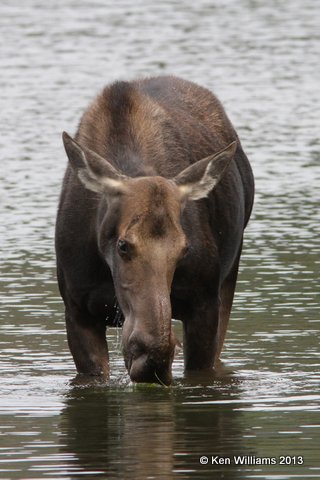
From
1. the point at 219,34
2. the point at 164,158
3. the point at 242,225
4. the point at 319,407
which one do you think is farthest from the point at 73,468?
the point at 219,34

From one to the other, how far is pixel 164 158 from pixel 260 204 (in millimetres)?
8412

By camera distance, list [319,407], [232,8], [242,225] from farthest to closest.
→ [232,8]
[242,225]
[319,407]

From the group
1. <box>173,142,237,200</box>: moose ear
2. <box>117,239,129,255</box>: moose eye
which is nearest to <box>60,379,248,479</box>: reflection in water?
<box>117,239,129,255</box>: moose eye

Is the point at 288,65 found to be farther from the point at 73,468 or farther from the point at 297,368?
the point at 73,468

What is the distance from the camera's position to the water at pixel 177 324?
1006 cm

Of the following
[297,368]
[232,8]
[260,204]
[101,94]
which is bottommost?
[232,8]

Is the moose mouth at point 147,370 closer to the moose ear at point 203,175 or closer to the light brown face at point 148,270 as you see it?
the light brown face at point 148,270

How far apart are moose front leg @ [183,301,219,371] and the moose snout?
162 cm

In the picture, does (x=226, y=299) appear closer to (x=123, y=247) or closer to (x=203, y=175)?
(x=203, y=175)

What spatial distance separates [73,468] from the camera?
9.61 meters

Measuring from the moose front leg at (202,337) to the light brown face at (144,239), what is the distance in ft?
3.48

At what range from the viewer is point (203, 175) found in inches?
440

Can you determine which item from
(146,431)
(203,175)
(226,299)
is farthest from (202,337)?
(226,299)

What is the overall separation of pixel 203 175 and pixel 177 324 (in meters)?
3.69
